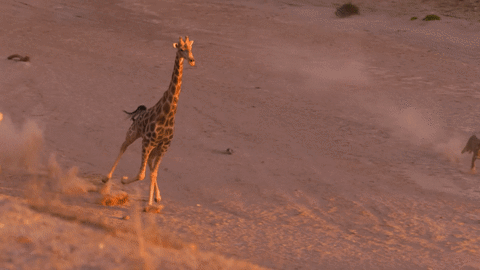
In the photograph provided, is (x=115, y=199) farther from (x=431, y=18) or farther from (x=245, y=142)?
(x=431, y=18)

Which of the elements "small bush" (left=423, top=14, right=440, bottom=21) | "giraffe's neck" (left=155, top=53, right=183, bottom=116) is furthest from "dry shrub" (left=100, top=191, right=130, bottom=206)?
"small bush" (left=423, top=14, right=440, bottom=21)

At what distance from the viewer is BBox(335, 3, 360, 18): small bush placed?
27.9m

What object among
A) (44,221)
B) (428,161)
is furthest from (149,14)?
(44,221)

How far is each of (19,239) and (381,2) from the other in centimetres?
2962

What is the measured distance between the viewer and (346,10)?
92.2 feet

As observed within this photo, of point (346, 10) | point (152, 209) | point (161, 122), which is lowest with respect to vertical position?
point (152, 209)

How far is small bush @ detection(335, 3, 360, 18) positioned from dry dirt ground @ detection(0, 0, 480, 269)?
2.09 meters

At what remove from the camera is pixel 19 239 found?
5086mm

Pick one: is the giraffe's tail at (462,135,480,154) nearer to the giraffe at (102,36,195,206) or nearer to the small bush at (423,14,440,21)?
the giraffe at (102,36,195,206)

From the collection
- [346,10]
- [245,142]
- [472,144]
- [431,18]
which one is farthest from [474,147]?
[346,10]

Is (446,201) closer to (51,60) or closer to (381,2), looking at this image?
(51,60)

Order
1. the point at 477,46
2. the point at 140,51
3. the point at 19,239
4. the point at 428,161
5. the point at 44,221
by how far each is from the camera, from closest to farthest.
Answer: the point at 19,239, the point at 44,221, the point at 428,161, the point at 140,51, the point at 477,46

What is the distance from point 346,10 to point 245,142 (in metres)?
18.1

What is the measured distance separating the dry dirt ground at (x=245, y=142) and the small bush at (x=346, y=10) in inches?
82.4
